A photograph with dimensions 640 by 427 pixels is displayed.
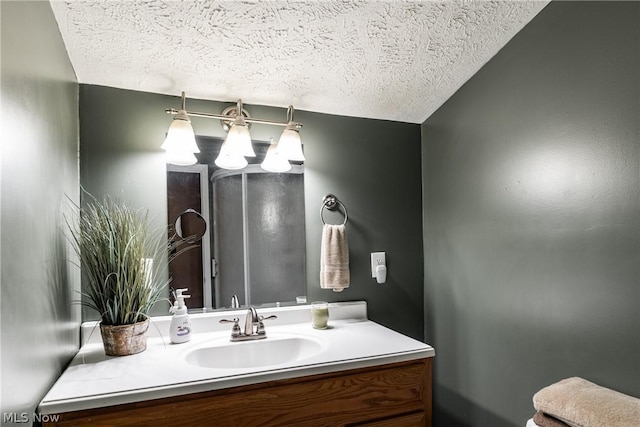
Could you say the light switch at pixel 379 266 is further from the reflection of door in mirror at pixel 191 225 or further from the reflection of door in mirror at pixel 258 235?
the reflection of door in mirror at pixel 191 225

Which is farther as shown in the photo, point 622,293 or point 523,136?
point 523,136

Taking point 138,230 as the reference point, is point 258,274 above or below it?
below

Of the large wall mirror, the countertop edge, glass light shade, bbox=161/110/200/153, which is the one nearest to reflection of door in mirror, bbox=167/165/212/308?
the large wall mirror

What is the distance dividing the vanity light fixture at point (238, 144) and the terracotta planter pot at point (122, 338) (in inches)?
26.3

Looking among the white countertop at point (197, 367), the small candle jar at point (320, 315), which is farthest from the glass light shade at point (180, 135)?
the small candle jar at point (320, 315)

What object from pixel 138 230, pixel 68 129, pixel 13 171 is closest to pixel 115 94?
pixel 68 129

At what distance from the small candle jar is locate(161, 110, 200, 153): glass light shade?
0.86 metres

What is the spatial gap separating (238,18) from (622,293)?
1457 mm

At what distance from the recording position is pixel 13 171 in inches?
29.5

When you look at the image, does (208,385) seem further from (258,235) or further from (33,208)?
(258,235)

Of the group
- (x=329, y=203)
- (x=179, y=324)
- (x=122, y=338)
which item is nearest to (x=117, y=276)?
(x=122, y=338)

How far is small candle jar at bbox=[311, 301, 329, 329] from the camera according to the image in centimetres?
161

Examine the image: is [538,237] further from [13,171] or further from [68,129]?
[68,129]

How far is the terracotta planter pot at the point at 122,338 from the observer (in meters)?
1.24
